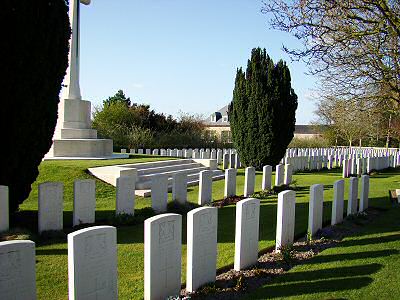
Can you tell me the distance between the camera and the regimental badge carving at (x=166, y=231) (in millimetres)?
3686

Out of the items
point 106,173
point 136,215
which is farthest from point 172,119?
point 136,215

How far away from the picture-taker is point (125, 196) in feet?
23.9

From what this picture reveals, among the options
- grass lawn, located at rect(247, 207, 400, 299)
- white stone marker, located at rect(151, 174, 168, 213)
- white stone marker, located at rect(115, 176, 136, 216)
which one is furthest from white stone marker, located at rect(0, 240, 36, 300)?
white stone marker, located at rect(151, 174, 168, 213)

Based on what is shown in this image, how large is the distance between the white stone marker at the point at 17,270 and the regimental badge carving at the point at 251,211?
8.59ft

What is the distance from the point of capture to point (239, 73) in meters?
17.3

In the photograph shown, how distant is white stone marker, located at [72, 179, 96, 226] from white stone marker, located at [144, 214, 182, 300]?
10.7ft

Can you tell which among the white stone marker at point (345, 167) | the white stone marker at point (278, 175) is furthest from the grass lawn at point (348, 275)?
the white stone marker at point (345, 167)

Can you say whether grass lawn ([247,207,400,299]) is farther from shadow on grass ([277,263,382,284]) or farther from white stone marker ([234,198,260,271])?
white stone marker ([234,198,260,271])

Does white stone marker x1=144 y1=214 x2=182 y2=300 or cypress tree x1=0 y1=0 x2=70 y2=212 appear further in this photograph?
cypress tree x1=0 y1=0 x2=70 y2=212

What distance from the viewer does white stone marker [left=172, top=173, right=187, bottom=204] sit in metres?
8.54

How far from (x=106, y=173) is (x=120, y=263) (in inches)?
222

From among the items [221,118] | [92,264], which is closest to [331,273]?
[92,264]

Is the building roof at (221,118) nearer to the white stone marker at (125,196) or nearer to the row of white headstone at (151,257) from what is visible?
the white stone marker at (125,196)

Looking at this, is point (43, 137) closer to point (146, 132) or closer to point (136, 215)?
point (136, 215)
